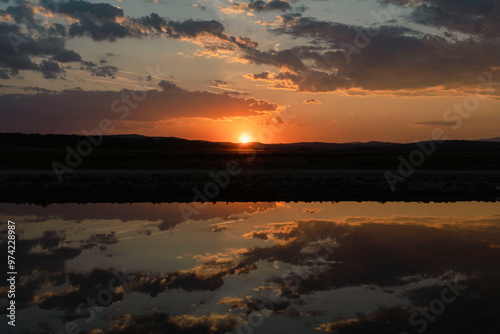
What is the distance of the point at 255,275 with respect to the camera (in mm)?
10492

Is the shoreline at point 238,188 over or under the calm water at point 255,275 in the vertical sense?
over

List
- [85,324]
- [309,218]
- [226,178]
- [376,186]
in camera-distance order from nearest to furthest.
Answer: [85,324] → [309,218] → [376,186] → [226,178]

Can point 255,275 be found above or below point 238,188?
below

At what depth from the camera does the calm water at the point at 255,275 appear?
789 centimetres

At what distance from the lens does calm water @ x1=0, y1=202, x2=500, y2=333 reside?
7.89 m

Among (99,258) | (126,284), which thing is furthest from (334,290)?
(99,258)

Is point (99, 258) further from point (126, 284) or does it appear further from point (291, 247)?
point (291, 247)

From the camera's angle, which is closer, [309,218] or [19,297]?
[19,297]

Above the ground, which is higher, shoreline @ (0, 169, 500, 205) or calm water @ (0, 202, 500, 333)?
shoreline @ (0, 169, 500, 205)

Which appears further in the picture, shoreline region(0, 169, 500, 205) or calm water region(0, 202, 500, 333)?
shoreline region(0, 169, 500, 205)

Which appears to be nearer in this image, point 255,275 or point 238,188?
point 255,275

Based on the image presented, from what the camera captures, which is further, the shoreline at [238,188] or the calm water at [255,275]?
the shoreline at [238,188]

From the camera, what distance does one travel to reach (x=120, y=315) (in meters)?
8.05

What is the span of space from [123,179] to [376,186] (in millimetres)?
19041
